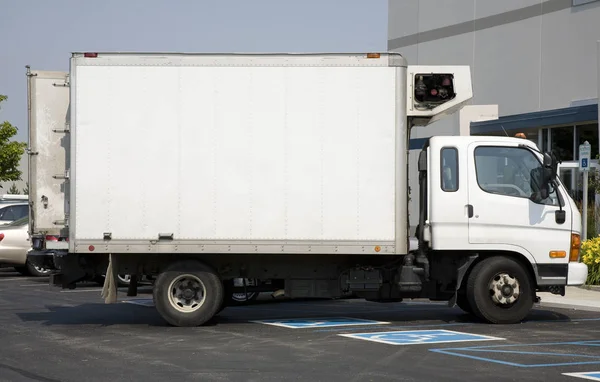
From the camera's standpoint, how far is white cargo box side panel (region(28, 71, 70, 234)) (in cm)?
1277

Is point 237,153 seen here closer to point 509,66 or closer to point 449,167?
point 449,167

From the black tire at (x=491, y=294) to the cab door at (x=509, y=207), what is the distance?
25 centimetres

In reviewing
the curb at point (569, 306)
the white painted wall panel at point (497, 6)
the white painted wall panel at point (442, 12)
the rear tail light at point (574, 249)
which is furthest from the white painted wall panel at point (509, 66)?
the rear tail light at point (574, 249)

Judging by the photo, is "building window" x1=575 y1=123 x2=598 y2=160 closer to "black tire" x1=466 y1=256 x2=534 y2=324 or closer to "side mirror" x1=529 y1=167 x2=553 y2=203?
"side mirror" x1=529 y1=167 x2=553 y2=203

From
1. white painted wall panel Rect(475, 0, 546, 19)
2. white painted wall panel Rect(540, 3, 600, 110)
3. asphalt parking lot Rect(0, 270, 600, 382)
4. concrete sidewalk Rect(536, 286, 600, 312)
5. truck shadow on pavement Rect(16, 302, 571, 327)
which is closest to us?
asphalt parking lot Rect(0, 270, 600, 382)

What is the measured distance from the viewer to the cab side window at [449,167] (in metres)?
12.8

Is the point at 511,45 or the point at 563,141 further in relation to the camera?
the point at 511,45

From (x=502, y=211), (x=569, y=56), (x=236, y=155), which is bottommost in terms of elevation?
(x=502, y=211)

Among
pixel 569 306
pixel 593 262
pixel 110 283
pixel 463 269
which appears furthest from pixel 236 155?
pixel 593 262

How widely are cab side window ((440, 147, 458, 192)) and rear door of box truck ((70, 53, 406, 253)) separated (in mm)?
706

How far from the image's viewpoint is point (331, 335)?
11.9m

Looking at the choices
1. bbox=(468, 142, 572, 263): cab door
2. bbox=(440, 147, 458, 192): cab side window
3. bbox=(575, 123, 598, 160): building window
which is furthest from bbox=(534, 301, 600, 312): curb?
bbox=(575, 123, 598, 160): building window

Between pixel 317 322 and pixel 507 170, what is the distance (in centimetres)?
330

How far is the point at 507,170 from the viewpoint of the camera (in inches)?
511
